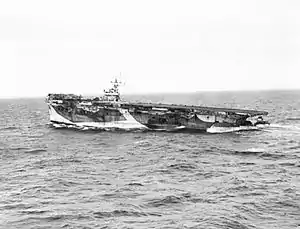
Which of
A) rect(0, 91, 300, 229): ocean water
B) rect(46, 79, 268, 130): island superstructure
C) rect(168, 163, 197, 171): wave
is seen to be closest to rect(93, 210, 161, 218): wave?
rect(0, 91, 300, 229): ocean water

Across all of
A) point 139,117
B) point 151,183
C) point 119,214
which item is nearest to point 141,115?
point 139,117

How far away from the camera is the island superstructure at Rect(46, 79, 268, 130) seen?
194 feet

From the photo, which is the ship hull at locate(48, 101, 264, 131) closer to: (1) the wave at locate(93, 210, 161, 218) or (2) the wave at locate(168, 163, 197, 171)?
(2) the wave at locate(168, 163, 197, 171)

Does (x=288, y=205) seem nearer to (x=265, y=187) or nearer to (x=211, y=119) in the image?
(x=265, y=187)

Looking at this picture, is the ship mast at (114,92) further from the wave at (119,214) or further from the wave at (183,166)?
the wave at (119,214)

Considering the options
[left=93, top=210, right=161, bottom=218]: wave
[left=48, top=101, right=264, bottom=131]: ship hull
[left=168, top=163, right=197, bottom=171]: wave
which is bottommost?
[left=93, top=210, right=161, bottom=218]: wave

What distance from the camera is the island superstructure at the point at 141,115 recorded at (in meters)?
59.2

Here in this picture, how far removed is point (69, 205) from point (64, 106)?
40.7 m

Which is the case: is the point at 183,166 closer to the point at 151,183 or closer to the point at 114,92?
the point at 151,183

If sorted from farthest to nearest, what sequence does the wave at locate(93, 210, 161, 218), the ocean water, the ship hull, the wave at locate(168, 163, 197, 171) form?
the ship hull < the wave at locate(168, 163, 197, 171) < the wave at locate(93, 210, 161, 218) < the ocean water

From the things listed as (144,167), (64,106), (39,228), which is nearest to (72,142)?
(64,106)

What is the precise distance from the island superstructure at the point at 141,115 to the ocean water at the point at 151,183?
27.0 ft

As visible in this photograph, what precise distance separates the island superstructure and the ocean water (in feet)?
27.0

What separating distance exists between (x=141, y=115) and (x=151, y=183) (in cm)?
3183
